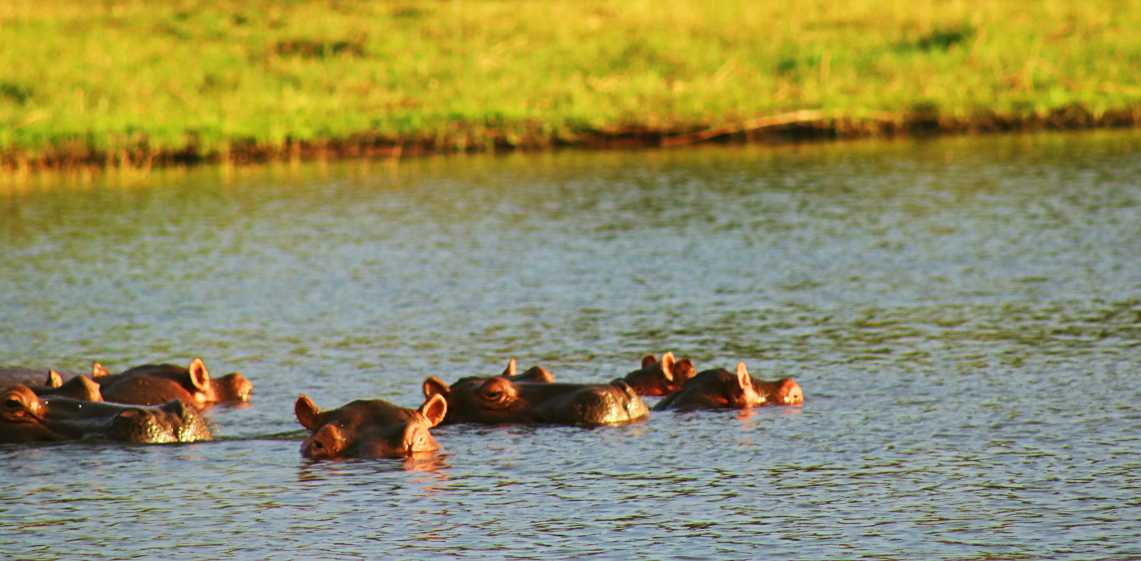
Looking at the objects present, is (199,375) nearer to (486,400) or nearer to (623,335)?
(486,400)

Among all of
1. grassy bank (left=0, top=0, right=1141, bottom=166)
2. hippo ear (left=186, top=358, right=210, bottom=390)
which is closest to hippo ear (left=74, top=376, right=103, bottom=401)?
hippo ear (left=186, top=358, right=210, bottom=390)

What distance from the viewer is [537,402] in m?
10.7

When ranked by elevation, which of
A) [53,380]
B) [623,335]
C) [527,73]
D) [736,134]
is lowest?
[623,335]

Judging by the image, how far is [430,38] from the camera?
3200 cm

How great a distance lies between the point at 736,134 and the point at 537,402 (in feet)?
56.0

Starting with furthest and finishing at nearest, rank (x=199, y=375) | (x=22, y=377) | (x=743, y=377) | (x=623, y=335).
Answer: (x=623, y=335) < (x=22, y=377) < (x=199, y=375) < (x=743, y=377)

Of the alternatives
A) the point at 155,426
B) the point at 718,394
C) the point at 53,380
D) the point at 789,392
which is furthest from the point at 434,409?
the point at 53,380

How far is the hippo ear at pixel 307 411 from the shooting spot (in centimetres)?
1000

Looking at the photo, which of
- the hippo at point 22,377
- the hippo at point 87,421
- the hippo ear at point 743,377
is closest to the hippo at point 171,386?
the hippo at point 22,377

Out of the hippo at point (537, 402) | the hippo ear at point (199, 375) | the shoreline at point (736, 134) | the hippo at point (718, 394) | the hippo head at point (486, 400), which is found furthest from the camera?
the shoreline at point (736, 134)

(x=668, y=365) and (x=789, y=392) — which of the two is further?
(x=668, y=365)

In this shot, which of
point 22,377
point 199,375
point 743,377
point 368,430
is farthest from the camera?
point 22,377

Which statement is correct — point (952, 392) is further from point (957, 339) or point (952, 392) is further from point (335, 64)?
point (335, 64)

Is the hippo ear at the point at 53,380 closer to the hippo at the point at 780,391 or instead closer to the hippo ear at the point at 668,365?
the hippo ear at the point at 668,365
